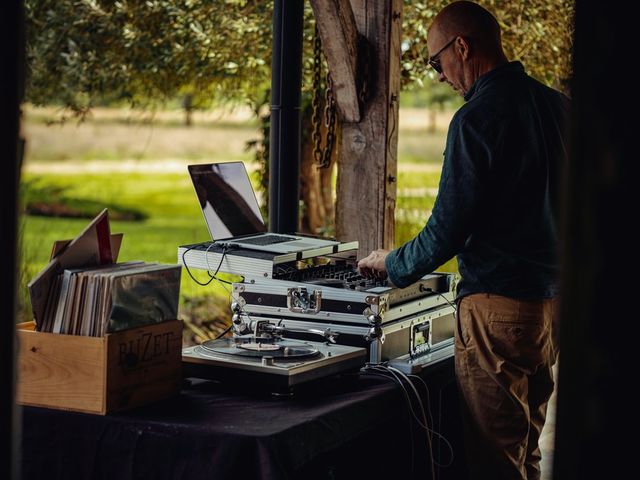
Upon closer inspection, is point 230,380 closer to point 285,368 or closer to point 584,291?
point 285,368

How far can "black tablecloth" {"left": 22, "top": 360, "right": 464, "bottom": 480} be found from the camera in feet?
8.04

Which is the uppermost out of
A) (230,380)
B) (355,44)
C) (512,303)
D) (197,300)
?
(355,44)

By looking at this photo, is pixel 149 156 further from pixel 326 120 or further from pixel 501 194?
pixel 501 194

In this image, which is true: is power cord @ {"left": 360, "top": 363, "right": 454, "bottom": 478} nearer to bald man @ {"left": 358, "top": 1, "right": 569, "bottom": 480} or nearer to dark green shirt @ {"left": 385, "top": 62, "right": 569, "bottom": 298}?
bald man @ {"left": 358, "top": 1, "right": 569, "bottom": 480}

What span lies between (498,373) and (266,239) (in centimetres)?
105

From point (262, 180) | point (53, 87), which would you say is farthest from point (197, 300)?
point (53, 87)

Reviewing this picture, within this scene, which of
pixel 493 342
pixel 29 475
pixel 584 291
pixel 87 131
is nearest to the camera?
pixel 584 291

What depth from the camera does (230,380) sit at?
114 inches

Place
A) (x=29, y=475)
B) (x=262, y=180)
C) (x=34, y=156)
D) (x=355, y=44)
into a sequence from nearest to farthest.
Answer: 1. (x=29, y=475)
2. (x=355, y=44)
3. (x=262, y=180)
4. (x=34, y=156)

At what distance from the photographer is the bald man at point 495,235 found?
9.78ft

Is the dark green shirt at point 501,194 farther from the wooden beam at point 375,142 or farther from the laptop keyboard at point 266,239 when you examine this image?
the wooden beam at point 375,142

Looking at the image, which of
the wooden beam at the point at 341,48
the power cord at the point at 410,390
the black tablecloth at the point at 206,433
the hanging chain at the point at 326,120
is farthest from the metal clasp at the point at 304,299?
the wooden beam at the point at 341,48

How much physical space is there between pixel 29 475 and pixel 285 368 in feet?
2.48

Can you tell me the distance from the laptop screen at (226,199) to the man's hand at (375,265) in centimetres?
54
